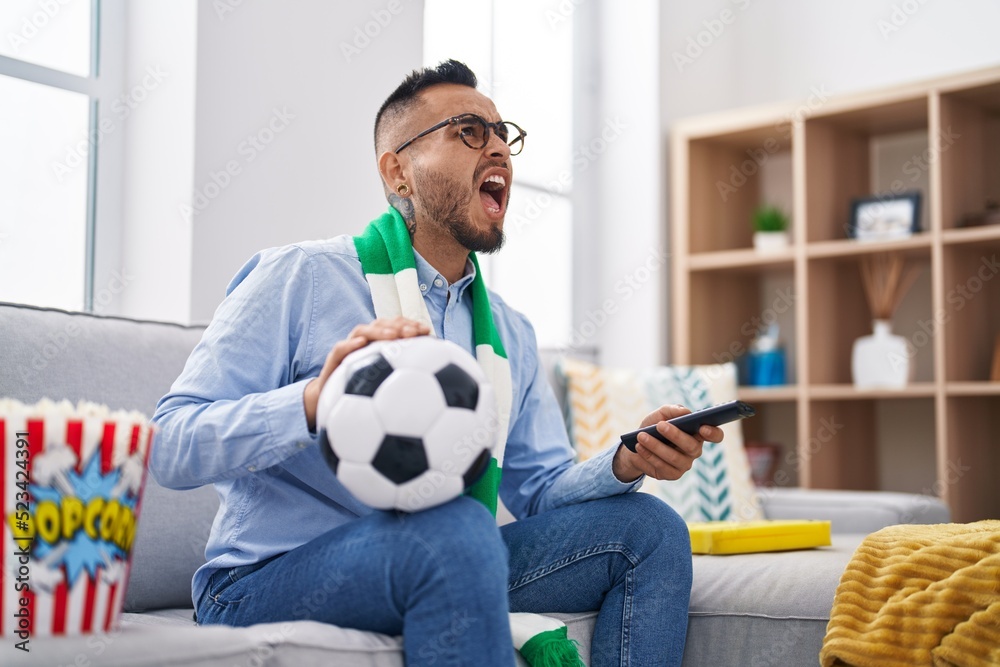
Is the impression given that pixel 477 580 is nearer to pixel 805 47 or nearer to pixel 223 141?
pixel 223 141

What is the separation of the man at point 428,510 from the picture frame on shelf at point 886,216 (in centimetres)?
182

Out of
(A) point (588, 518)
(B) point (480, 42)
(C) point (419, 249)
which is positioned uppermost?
(B) point (480, 42)

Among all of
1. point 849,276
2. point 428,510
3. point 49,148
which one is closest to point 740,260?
point 849,276

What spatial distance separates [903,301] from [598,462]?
88.5 inches

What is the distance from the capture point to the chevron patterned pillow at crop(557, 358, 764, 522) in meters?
2.38

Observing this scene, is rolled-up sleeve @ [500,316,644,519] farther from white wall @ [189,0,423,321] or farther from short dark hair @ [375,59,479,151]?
white wall @ [189,0,423,321]

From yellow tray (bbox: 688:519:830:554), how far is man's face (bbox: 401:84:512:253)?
682 millimetres

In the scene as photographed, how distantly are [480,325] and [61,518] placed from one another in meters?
0.86

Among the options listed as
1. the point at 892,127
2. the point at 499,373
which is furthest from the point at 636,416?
the point at 892,127

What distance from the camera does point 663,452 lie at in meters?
1.50

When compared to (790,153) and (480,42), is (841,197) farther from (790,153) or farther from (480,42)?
(480,42)

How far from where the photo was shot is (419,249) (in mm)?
1734

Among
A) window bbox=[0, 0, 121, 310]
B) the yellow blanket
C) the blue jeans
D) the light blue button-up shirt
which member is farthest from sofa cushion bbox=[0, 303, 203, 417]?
the yellow blanket

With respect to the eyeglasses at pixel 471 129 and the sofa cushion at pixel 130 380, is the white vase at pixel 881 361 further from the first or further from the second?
the sofa cushion at pixel 130 380
